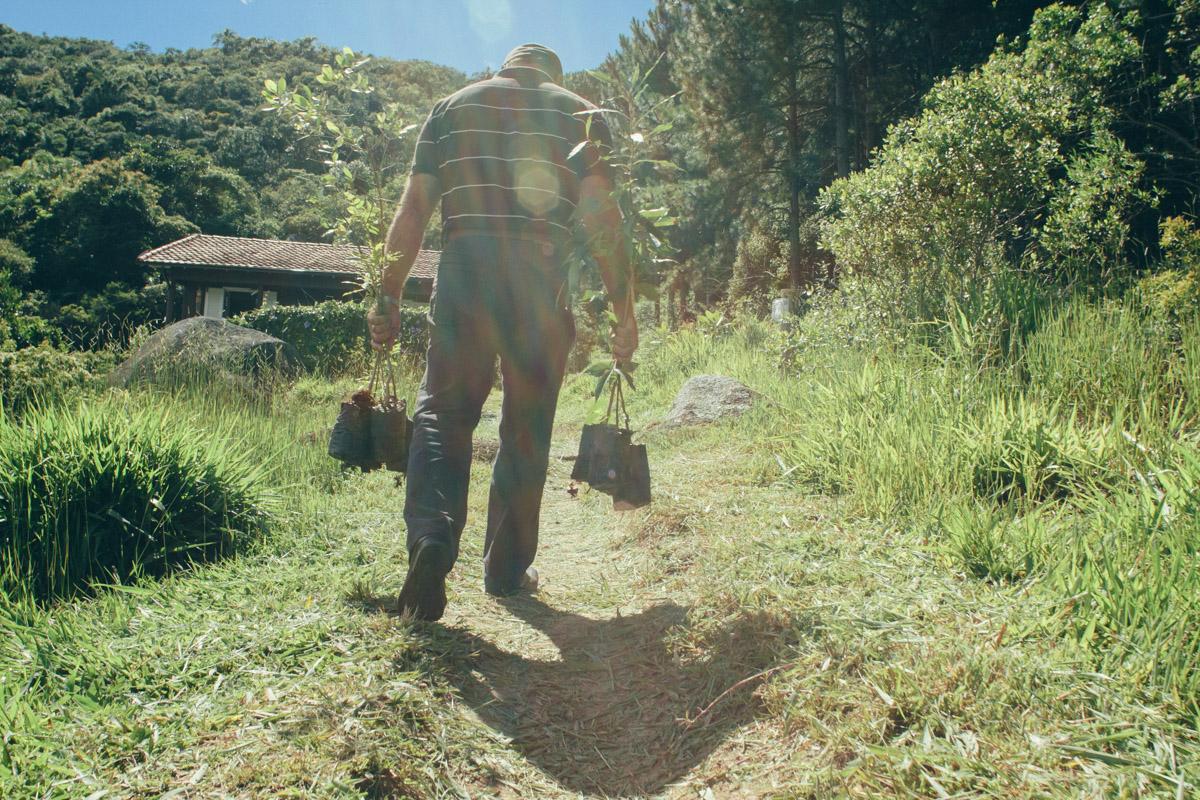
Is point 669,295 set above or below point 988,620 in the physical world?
above

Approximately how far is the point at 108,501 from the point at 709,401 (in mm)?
4694

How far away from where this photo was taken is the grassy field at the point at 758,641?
1.58 meters

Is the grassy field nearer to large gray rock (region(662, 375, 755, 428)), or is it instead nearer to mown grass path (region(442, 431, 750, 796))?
mown grass path (region(442, 431, 750, 796))

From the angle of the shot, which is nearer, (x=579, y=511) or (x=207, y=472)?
(x=207, y=472)

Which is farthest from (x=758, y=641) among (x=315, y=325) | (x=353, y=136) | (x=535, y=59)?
(x=315, y=325)

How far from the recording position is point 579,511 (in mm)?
4934

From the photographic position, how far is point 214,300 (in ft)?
87.8

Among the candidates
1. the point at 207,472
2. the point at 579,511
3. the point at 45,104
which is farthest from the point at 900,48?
the point at 45,104

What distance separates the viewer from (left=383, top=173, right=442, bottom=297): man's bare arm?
2814mm

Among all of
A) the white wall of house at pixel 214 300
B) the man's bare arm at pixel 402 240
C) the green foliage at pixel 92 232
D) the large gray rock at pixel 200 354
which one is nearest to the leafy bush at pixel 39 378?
the large gray rock at pixel 200 354

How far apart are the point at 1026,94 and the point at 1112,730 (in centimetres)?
724

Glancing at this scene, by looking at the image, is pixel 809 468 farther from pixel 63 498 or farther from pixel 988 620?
pixel 63 498

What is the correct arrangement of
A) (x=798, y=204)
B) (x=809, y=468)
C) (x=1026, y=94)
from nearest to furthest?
(x=809, y=468) → (x=1026, y=94) → (x=798, y=204)

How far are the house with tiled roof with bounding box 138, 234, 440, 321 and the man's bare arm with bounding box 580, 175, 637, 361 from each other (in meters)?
22.0
